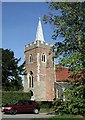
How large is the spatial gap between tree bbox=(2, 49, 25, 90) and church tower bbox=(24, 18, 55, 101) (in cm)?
556

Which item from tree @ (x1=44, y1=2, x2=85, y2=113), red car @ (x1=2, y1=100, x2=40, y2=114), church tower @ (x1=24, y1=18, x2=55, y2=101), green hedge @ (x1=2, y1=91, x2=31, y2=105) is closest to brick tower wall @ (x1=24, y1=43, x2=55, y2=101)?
church tower @ (x1=24, y1=18, x2=55, y2=101)

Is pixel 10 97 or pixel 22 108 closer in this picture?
pixel 22 108

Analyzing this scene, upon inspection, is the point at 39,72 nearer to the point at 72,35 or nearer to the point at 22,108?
the point at 22,108

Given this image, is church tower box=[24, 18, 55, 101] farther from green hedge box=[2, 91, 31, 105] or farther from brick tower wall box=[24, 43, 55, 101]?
green hedge box=[2, 91, 31, 105]

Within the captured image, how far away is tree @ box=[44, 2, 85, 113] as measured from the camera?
1761cm

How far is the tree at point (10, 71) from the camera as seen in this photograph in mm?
56125

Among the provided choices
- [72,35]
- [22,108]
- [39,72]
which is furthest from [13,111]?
[39,72]

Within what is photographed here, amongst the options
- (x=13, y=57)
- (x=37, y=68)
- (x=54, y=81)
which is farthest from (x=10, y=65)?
(x=54, y=81)

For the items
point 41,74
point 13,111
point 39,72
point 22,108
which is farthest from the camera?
point 41,74

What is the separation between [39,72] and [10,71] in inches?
327

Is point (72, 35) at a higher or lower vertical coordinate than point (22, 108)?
higher

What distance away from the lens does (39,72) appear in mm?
64000

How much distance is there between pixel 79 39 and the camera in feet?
59.4

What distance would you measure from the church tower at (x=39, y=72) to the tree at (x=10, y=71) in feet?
18.2
